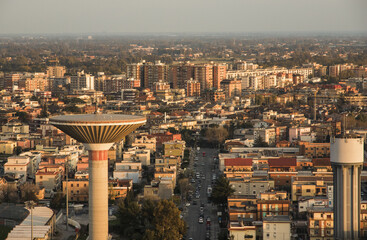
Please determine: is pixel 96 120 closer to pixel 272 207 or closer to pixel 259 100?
pixel 272 207

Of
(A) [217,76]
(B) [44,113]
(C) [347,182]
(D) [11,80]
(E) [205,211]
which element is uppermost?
(C) [347,182]

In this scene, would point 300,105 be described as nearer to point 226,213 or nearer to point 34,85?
point 34,85

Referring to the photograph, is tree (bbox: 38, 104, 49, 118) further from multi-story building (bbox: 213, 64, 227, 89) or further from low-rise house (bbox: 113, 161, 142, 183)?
multi-story building (bbox: 213, 64, 227, 89)

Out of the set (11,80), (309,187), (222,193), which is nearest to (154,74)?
(11,80)

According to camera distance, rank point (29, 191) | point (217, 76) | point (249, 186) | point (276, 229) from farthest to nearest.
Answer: point (217, 76), point (29, 191), point (249, 186), point (276, 229)

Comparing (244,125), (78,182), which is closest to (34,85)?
(244,125)

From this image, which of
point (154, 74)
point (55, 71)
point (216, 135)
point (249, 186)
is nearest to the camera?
point (249, 186)

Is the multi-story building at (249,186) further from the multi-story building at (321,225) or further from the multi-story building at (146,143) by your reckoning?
the multi-story building at (146,143)
